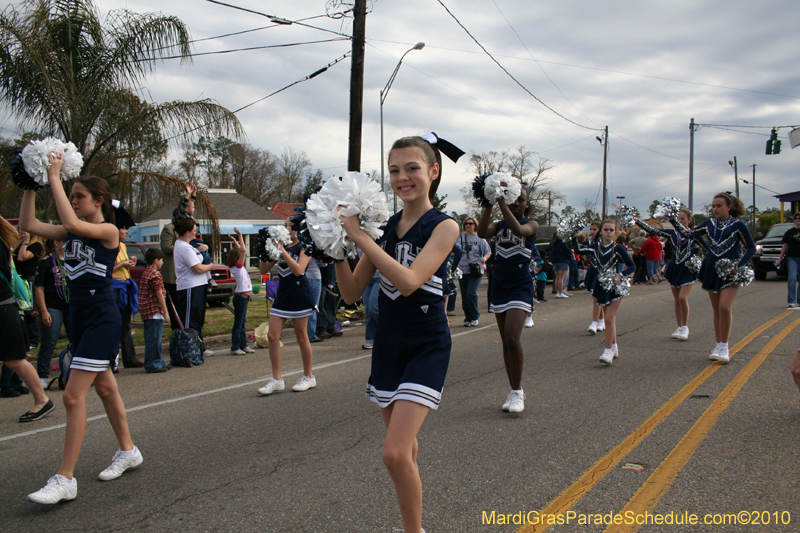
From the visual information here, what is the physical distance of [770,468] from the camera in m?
3.62

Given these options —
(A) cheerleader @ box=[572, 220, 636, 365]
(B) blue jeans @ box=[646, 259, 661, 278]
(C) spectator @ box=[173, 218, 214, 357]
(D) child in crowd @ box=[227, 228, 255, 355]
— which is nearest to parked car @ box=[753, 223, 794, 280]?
(B) blue jeans @ box=[646, 259, 661, 278]

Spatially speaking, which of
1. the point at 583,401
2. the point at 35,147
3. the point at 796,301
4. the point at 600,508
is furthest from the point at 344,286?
the point at 796,301

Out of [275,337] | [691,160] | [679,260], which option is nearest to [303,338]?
[275,337]

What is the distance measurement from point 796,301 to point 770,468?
10.7 metres

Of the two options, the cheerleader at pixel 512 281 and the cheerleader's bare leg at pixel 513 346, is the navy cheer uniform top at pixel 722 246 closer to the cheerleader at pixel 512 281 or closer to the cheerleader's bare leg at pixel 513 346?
the cheerleader at pixel 512 281

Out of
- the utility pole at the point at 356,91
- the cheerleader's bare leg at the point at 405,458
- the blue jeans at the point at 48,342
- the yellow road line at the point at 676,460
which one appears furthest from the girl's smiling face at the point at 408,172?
the utility pole at the point at 356,91

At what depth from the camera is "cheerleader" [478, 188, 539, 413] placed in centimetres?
496

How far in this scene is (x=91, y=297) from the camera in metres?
3.70

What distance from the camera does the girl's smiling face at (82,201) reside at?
3710 millimetres

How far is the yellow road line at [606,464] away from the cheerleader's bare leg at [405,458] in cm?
82

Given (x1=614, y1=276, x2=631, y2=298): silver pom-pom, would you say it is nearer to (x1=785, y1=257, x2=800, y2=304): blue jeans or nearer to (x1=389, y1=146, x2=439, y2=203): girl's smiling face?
(x1=389, y1=146, x2=439, y2=203): girl's smiling face

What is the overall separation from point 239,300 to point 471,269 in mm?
4734

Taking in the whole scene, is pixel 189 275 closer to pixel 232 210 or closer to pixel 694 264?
pixel 694 264

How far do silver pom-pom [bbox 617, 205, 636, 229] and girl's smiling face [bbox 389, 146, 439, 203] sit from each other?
568 centimetres
